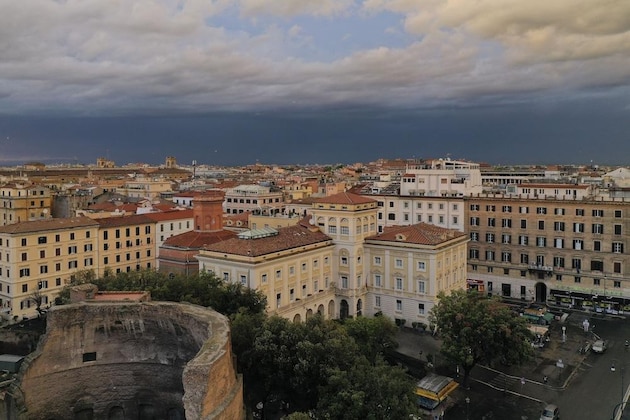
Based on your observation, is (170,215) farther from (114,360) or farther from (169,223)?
(114,360)

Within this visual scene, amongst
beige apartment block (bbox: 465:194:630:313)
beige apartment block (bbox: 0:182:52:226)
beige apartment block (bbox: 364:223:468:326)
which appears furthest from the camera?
beige apartment block (bbox: 0:182:52:226)

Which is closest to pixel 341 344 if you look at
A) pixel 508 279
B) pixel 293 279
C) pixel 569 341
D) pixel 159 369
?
pixel 159 369

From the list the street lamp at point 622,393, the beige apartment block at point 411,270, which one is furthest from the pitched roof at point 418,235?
the street lamp at point 622,393

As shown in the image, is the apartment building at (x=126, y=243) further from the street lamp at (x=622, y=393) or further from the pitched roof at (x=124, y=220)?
the street lamp at (x=622, y=393)

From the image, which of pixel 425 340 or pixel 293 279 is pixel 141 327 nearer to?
pixel 293 279

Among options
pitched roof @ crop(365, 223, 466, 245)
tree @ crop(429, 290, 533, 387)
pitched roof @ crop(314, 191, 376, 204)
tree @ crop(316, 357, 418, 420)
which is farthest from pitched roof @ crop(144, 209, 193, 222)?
tree @ crop(316, 357, 418, 420)

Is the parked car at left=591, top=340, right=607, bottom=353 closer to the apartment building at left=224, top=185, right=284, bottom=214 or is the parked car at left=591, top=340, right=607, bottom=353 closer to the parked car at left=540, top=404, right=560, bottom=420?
the parked car at left=540, top=404, right=560, bottom=420
